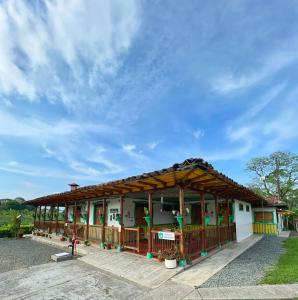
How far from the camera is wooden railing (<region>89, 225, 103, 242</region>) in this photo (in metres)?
11.6

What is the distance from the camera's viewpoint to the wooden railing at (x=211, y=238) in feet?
30.1

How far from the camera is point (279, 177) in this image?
1161 inches

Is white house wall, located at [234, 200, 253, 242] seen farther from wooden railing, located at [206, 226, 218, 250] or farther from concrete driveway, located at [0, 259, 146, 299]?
concrete driveway, located at [0, 259, 146, 299]

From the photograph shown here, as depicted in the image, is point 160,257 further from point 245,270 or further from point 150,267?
point 245,270

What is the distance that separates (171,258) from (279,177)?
27.9 metres

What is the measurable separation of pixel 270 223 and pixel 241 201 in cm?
487

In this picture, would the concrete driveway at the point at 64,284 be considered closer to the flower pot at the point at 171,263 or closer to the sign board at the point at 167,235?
the flower pot at the point at 171,263

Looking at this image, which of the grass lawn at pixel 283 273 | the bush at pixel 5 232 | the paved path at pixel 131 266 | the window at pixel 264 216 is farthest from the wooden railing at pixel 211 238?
the bush at pixel 5 232

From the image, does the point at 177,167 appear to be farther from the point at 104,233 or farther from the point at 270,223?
the point at 270,223

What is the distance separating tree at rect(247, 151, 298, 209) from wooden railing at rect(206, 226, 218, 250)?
2252 cm

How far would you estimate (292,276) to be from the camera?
5.79 metres

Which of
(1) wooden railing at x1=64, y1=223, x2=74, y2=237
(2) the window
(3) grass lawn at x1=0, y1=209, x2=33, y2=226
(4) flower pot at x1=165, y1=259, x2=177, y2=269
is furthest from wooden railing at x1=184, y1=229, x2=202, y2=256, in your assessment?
(3) grass lawn at x1=0, y1=209, x2=33, y2=226

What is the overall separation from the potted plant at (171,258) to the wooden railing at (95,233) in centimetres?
523

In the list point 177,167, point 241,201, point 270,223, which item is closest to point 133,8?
point 177,167
